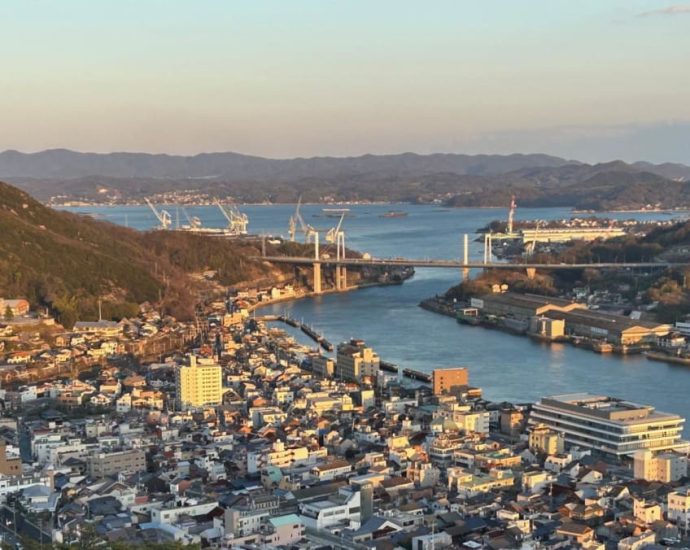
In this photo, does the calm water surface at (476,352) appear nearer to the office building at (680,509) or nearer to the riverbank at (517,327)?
the riverbank at (517,327)

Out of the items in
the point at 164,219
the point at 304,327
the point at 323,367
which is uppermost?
the point at 164,219

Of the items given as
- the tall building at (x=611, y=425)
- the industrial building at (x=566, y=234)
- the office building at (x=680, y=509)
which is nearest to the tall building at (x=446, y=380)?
the tall building at (x=611, y=425)

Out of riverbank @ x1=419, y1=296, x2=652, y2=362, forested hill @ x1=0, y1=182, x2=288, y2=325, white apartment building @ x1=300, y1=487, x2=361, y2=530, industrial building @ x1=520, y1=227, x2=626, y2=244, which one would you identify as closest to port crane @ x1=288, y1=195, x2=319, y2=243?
forested hill @ x1=0, y1=182, x2=288, y2=325

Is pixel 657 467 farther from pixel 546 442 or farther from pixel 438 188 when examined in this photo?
pixel 438 188

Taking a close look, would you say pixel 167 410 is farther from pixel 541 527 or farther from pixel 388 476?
pixel 541 527

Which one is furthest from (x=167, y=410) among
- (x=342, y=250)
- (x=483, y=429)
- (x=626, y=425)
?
(x=342, y=250)

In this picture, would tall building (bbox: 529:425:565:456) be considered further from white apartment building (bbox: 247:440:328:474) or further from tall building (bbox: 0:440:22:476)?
tall building (bbox: 0:440:22:476)

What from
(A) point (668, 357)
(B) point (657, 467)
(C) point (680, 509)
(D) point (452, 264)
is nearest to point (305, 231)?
(D) point (452, 264)
